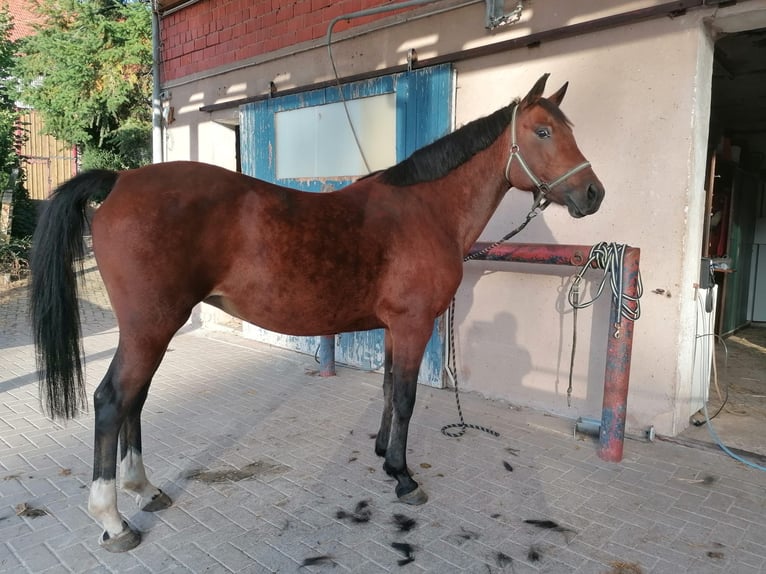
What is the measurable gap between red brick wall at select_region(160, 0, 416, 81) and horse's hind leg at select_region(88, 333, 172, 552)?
4076mm

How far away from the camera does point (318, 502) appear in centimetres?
276

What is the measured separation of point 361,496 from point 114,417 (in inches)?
52.5

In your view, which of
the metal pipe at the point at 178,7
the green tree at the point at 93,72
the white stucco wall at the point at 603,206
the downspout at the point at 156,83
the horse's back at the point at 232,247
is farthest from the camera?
the green tree at the point at 93,72

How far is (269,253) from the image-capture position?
248cm

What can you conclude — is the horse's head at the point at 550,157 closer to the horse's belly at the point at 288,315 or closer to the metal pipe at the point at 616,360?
the metal pipe at the point at 616,360

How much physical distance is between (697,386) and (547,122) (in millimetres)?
2615

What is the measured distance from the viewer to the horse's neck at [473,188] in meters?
2.97

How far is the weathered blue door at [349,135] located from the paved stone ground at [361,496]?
1.05 m

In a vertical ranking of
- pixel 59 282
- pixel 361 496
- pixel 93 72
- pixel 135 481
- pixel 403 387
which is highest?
pixel 93 72

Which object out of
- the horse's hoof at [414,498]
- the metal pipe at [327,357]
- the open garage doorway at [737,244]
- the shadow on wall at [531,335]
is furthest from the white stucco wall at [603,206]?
the horse's hoof at [414,498]

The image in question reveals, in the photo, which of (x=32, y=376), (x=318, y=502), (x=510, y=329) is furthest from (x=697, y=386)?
(x=32, y=376)

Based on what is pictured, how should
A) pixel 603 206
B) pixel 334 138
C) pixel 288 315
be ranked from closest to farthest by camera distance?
pixel 288 315 → pixel 603 206 → pixel 334 138

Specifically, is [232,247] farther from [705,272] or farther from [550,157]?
[705,272]

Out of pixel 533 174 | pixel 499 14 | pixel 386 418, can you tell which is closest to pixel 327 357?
pixel 386 418
